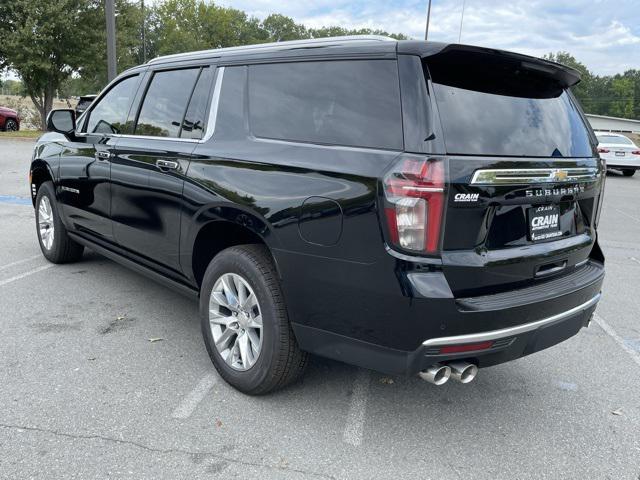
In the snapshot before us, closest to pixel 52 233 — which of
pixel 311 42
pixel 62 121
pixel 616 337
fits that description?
pixel 62 121

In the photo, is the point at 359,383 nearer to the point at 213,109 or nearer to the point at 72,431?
the point at 72,431

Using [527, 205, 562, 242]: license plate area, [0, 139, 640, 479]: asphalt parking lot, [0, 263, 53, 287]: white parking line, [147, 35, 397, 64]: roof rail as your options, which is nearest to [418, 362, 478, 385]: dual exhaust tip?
[0, 139, 640, 479]: asphalt parking lot

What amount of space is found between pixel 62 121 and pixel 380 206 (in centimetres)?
390

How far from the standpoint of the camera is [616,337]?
14.2 ft

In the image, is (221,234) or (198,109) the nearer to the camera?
(221,234)

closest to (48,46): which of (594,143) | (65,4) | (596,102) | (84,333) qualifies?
(65,4)

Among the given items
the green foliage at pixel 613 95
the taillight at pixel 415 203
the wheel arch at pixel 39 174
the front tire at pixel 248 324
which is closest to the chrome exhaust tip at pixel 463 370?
the taillight at pixel 415 203

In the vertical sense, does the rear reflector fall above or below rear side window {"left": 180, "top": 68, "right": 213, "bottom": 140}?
below

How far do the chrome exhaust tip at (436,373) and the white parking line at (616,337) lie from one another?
6.93ft

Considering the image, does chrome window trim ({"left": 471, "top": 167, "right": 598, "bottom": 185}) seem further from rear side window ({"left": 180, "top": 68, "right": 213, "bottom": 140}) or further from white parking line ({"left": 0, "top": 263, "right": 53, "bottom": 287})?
white parking line ({"left": 0, "top": 263, "right": 53, "bottom": 287})

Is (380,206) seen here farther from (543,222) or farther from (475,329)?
(543,222)

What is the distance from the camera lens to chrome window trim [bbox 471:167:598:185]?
2.42m

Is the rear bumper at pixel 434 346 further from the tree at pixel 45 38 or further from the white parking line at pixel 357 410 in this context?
the tree at pixel 45 38

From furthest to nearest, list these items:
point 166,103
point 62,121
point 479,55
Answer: point 62,121 → point 166,103 → point 479,55
